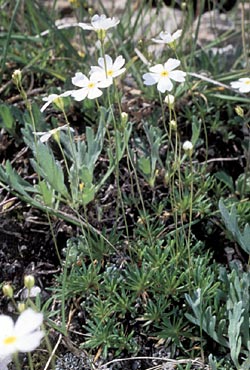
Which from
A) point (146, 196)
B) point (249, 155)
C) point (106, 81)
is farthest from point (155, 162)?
point (106, 81)

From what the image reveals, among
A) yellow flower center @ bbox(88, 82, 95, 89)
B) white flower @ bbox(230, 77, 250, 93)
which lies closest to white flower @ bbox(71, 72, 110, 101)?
yellow flower center @ bbox(88, 82, 95, 89)

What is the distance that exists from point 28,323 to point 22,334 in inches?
0.8

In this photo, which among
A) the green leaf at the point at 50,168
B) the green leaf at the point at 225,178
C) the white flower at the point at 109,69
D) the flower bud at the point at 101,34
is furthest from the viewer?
the green leaf at the point at 225,178

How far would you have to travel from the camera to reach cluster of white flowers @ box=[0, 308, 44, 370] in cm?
102

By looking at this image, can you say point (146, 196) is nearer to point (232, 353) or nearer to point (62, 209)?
point (62, 209)

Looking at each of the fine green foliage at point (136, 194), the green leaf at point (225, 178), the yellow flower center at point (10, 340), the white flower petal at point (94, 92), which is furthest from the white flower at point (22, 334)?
the green leaf at point (225, 178)

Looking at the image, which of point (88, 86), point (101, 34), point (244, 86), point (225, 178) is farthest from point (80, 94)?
point (225, 178)

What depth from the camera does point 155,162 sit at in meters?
1.92

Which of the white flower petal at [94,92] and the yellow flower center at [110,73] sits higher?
the yellow flower center at [110,73]

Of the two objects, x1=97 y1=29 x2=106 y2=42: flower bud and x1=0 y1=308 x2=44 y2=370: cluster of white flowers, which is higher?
x1=97 y1=29 x2=106 y2=42: flower bud

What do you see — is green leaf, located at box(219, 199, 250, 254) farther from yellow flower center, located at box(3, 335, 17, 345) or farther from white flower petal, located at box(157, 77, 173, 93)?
yellow flower center, located at box(3, 335, 17, 345)

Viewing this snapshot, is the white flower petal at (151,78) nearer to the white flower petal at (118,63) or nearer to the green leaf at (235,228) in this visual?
the white flower petal at (118,63)

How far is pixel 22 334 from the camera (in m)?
1.05

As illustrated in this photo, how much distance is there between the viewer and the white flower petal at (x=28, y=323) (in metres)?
1.05
